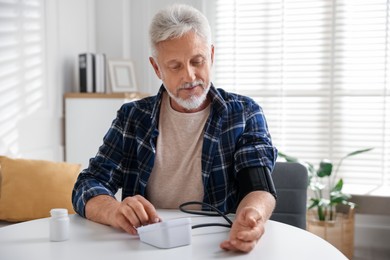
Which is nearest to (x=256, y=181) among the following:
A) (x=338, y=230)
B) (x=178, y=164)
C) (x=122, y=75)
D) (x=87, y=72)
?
(x=178, y=164)

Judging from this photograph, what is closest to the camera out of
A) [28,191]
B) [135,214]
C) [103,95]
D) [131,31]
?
[135,214]

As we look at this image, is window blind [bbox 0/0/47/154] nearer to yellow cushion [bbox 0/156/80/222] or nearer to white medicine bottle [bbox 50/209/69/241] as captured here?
yellow cushion [bbox 0/156/80/222]

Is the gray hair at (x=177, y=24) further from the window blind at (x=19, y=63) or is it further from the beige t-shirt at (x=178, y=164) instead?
the window blind at (x=19, y=63)

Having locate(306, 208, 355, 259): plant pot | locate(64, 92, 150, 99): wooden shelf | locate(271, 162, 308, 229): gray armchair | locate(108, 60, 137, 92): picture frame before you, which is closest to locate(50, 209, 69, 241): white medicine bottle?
locate(271, 162, 308, 229): gray armchair

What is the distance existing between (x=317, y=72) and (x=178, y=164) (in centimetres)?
205

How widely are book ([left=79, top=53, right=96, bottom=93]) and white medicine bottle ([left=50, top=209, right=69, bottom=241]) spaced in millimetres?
2160

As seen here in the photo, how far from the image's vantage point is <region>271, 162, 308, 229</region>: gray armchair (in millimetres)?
1793

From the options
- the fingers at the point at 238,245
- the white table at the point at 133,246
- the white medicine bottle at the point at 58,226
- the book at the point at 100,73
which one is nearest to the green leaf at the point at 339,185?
the book at the point at 100,73

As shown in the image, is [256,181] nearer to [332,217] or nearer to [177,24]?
[177,24]

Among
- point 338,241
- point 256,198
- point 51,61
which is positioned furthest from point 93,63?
point 256,198

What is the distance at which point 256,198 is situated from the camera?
144 centimetres

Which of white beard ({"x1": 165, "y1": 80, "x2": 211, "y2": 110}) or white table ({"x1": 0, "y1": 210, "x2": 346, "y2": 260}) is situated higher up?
white beard ({"x1": 165, "y1": 80, "x2": 211, "y2": 110})

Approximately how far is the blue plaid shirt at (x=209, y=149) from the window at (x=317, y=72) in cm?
185

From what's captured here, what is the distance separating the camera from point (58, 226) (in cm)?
123
